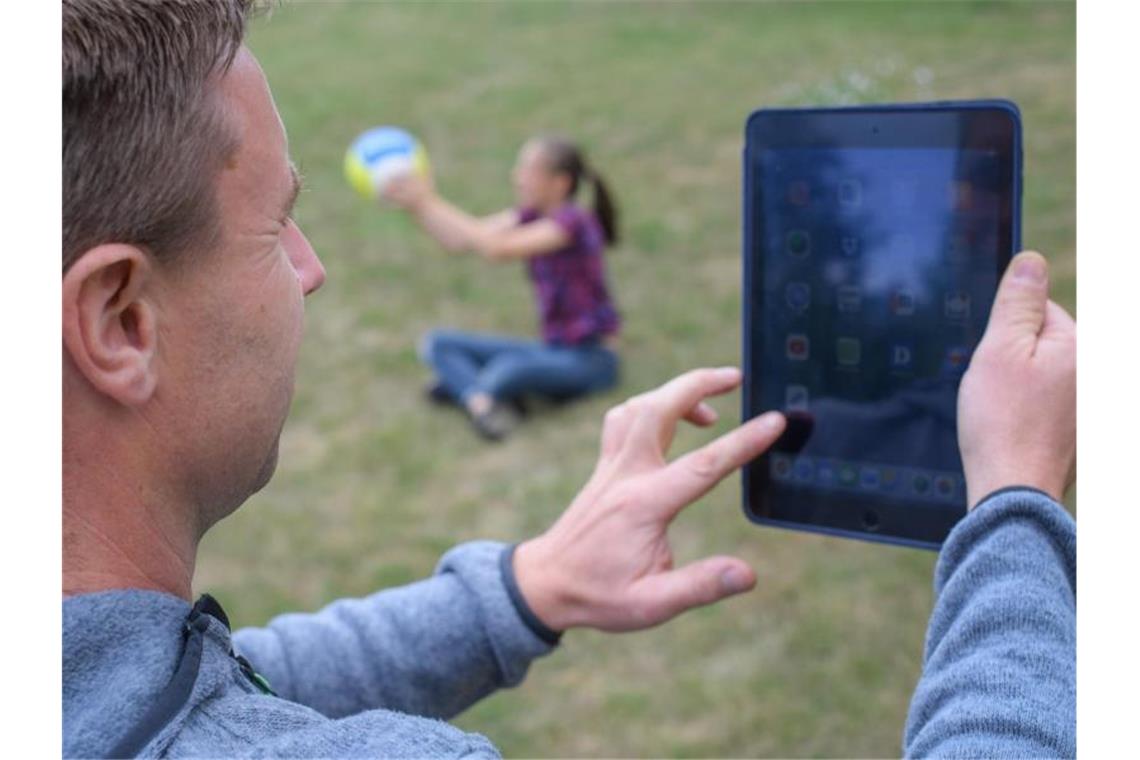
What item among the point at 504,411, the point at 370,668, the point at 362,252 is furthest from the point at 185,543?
the point at 362,252

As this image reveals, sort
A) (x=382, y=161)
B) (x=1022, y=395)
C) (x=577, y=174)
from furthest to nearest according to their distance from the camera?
(x=577, y=174), (x=382, y=161), (x=1022, y=395)

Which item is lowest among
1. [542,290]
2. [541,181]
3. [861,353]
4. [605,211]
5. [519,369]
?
[519,369]

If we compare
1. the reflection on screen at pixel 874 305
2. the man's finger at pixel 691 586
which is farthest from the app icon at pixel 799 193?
the man's finger at pixel 691 586

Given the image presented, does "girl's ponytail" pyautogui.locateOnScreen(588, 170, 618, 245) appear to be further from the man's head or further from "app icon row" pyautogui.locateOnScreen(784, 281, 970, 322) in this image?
the man's head

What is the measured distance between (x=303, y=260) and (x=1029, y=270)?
1.95 ft

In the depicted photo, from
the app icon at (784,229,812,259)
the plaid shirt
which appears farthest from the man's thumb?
the plaid shirt

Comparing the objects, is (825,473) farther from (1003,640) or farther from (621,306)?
(621,306)

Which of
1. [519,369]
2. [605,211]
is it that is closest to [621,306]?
[605,211]

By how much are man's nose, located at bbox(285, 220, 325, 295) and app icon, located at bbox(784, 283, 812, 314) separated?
0.49 metres

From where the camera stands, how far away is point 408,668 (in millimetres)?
1278

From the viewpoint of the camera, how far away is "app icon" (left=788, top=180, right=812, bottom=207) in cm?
126

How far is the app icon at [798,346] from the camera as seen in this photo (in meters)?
1.27

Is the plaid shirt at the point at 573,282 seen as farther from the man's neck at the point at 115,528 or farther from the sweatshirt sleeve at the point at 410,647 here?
the man's neck at the point at 115,528

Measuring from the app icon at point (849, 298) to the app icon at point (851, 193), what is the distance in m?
0.08
